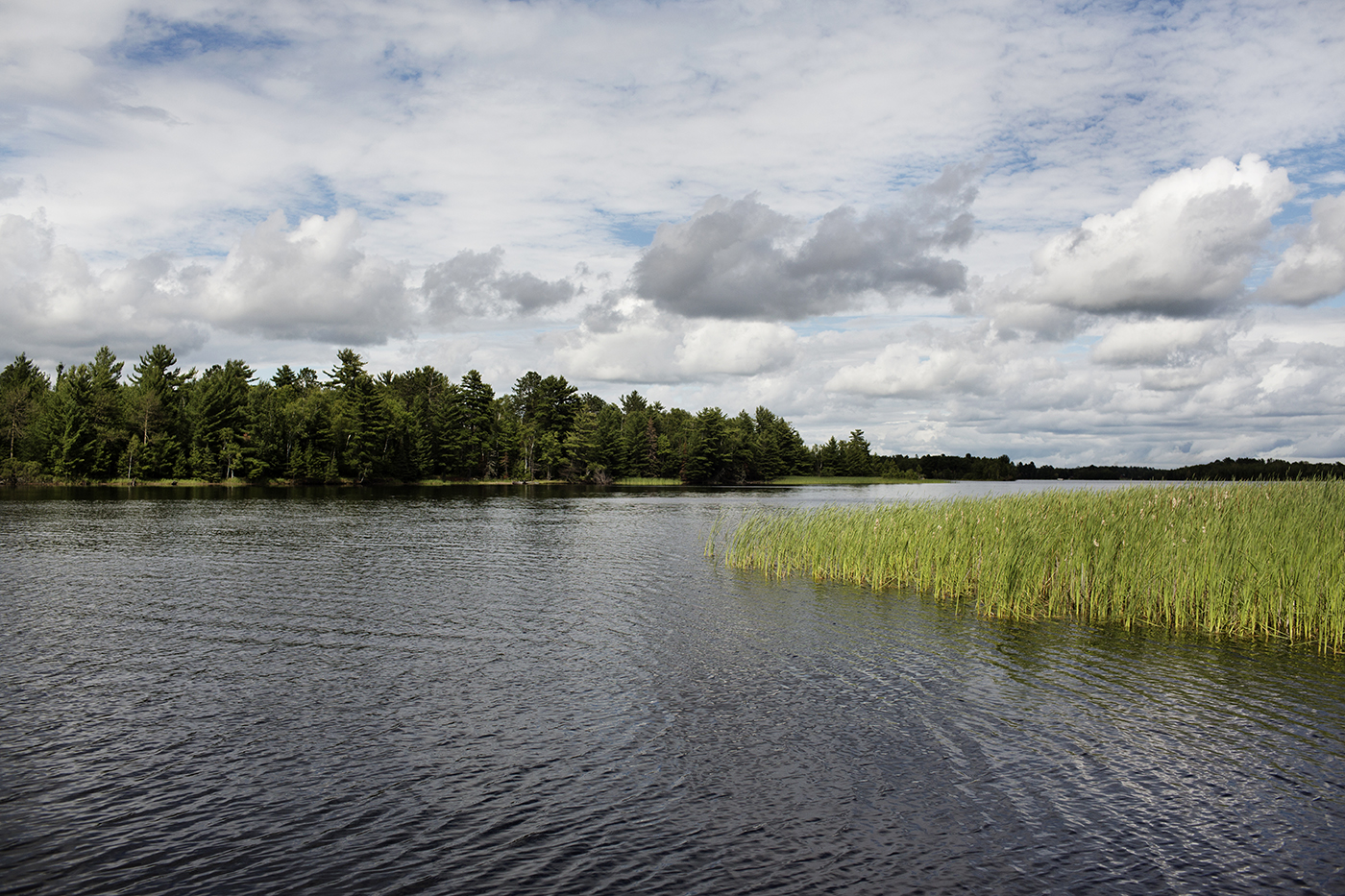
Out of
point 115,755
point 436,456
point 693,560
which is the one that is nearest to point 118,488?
point 436,456

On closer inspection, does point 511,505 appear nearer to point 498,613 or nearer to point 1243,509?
point 498,613

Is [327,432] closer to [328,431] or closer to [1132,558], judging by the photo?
[328,431]

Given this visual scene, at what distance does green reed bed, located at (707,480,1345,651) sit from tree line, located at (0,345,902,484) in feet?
331

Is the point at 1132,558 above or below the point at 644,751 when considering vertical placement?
above

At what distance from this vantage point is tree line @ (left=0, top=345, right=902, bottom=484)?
97375 millimetres

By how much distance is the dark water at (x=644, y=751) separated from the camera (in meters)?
7.92

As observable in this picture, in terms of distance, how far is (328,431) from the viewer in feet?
371

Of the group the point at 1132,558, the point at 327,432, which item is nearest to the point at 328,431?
the point at 327,432

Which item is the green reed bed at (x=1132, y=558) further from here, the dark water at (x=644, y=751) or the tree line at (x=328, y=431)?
the tree line at (x=328, y=431)

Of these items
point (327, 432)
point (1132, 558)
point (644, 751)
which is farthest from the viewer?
point (327, 432)

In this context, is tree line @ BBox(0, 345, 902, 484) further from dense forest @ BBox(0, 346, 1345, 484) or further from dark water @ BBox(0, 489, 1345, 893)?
dark water @ BBox(0, 489, 1345, 893)

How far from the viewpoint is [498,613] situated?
20609mm

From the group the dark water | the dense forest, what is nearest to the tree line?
the dense forest

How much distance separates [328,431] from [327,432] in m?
0.29
